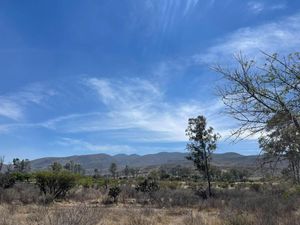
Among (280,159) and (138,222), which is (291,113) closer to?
(280,159)

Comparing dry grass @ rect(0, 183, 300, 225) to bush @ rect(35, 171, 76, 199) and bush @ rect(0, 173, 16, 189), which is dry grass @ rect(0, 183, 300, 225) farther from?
bush @ rect(0, 173, 16, 189)

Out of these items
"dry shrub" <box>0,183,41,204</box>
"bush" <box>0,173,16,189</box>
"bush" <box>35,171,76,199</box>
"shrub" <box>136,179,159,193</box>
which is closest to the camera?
"dry shrub" <box>0,183,41,204</box>

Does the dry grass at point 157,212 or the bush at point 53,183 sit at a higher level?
the bush at point 53,183

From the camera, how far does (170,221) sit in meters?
18.9

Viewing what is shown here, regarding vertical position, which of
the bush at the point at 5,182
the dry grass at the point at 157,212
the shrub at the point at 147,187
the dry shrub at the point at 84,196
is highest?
the bush at the point at 5,182

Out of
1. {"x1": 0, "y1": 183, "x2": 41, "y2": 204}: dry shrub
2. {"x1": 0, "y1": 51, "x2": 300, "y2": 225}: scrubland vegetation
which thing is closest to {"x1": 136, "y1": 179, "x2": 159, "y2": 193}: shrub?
{"x1": 0, "y1": 51, "x2": 300, "y2": 225}: scrubland vegetation

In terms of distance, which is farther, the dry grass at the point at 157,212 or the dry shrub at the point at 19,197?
the dry shrub at the point at 19,197

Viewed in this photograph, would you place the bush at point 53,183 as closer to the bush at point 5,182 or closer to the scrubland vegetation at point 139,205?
the scrubland vegetation at point 139,205

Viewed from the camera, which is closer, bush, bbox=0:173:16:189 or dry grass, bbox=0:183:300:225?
dry grass, bbox=0:183:300:225

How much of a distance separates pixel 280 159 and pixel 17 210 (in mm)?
16578

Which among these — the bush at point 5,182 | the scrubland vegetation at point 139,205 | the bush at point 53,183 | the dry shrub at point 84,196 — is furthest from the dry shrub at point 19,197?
the bush at point 5,182

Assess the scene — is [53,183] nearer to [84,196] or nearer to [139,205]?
[84,196]

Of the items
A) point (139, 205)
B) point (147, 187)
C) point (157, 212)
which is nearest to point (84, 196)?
point (147, 187)

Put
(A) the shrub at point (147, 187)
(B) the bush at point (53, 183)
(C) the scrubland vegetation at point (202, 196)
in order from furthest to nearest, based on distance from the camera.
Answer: (A) the shrub at point (147, 187) < (B) the bush at point (53, 183) < (C) the scrubland vegetation at point (202, 196)
